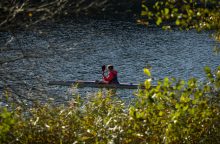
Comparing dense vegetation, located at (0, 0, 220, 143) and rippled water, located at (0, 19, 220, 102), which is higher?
dense vegetation, located at (0, 0, 220, 143)

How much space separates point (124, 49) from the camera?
35188 mm

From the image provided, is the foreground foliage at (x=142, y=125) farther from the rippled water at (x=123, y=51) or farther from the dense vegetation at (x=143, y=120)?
the rippled water at (x=123, y=51)

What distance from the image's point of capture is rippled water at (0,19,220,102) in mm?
26562

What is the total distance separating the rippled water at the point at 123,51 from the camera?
26.6 m

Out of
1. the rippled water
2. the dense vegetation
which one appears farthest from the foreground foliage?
the rippled water

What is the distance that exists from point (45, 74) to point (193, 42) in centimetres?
1713

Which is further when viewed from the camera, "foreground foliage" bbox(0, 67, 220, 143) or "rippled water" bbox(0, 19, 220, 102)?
"rippled water" bbox(0, 19, 220, 102)

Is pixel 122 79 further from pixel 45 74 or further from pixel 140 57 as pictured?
pixel 140 57

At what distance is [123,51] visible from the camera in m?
34.4

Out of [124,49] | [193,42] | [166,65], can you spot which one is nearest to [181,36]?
[193,42]

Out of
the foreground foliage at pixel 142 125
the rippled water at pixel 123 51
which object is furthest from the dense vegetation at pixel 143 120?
the rippled water at pixel 123 51

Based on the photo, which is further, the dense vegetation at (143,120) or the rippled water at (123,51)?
the rippled water at (123,51)

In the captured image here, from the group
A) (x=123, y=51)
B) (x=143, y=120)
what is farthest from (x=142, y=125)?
(x=123, y=51)

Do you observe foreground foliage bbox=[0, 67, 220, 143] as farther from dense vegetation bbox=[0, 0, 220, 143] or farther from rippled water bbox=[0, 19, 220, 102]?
rippled water bbox=[0, 19, 220, 102]
